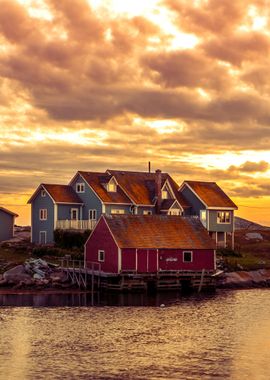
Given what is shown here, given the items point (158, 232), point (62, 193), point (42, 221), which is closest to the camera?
point (158, 232)

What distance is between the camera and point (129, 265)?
6412 centimetres

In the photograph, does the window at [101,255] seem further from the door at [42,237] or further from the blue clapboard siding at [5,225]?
the blue clapboard siding at [5,225]

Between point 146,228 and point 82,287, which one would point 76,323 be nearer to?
point 82,287

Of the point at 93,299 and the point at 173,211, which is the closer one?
the point at 93,299

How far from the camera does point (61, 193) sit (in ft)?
274

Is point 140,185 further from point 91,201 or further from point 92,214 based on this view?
point 92,214

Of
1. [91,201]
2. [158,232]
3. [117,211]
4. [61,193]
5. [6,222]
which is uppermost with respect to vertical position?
[61,193]

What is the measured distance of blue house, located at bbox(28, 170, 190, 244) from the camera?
267 feet

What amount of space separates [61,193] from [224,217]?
73.2 feet

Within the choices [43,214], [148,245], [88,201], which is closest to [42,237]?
[43,214]

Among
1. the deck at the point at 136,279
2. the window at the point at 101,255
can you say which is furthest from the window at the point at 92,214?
the window at the point at 101,255

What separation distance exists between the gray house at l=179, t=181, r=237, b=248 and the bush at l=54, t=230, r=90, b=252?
694 inches

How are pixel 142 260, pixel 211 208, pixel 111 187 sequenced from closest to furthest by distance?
pixel 142 260, pixel 111 187, pixel 211 208

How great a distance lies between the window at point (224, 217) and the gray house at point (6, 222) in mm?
26702
